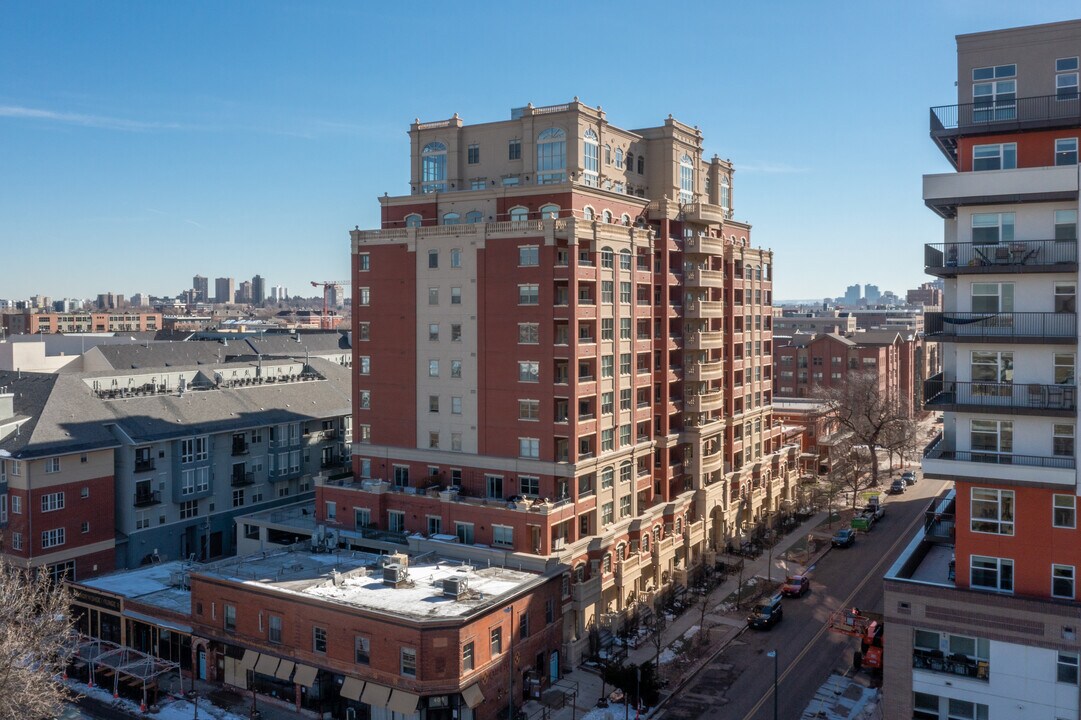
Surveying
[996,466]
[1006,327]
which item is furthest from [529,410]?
[1006,327]

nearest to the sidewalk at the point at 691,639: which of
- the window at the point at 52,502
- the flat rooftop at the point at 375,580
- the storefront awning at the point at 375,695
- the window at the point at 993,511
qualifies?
the flat rooftop at the point at 375,580

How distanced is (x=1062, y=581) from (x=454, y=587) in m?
29.4

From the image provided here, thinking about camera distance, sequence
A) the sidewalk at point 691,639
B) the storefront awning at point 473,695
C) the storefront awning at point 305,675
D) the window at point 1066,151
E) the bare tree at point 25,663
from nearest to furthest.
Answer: the window at point 1066,151, the bare tree at point 25,663, the storefront awning at point 473,695, the storefront awning at point 305,675, the sidewalk at point 691,639

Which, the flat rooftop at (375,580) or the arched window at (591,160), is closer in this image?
the flat rooftop at (375,580)

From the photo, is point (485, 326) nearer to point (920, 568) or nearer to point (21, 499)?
point (920, 568)

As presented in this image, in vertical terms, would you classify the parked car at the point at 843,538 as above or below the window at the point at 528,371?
below

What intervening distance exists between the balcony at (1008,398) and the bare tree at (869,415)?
6325 centimetres

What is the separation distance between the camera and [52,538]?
211 feet

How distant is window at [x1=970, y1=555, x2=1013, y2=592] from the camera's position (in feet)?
123

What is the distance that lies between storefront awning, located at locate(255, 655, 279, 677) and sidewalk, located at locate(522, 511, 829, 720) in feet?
47.2

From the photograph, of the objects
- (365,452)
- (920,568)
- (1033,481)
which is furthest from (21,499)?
(1033,481)

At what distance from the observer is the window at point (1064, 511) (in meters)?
36.6

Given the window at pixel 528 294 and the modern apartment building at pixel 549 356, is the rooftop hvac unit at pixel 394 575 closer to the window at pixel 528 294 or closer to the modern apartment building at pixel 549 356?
the modern apartment building at pixel 549 356

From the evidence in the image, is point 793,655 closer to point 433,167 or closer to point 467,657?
point 467,657
